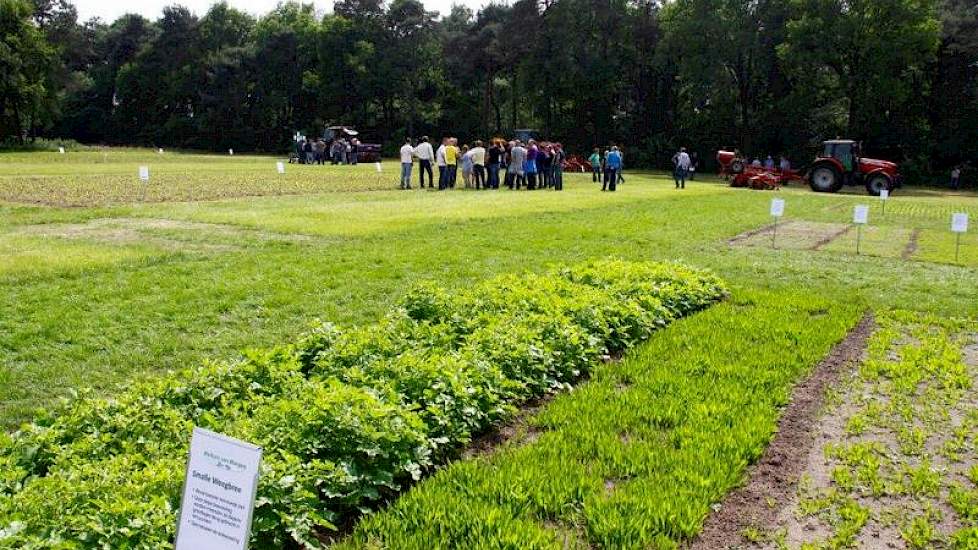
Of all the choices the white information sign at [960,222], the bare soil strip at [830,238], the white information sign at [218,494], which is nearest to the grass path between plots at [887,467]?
the white information sign at [218,494]

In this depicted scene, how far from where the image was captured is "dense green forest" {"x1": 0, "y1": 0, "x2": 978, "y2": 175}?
43303 millimetres

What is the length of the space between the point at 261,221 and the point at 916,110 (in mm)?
42207

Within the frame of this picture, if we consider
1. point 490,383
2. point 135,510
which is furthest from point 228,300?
point 135,510

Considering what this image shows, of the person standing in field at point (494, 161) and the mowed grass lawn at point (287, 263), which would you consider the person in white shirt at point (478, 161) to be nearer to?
the person standing in field at point (494, 161)

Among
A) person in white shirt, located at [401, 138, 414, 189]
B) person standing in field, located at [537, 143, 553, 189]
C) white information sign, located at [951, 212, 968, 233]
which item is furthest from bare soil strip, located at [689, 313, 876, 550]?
person standing in field, located at [537, 143, 553, 189]

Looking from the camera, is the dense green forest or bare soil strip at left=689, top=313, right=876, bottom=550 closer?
bare soil strip at left=689, top=313, right=876, bottom=550

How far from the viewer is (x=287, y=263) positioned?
11016 mm

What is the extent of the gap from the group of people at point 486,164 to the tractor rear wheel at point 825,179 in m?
11.6

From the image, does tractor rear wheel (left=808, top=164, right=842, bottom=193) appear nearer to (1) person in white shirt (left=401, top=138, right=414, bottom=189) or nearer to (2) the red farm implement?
(2) the red farm implement

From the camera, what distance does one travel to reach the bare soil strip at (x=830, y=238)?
569 inches

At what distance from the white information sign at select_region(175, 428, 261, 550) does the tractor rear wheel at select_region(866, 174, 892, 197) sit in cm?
3280

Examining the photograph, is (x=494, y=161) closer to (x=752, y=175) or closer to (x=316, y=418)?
(x=752, y=175)

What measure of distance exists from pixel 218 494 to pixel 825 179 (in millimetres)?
33211

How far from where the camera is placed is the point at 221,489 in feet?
8.35
